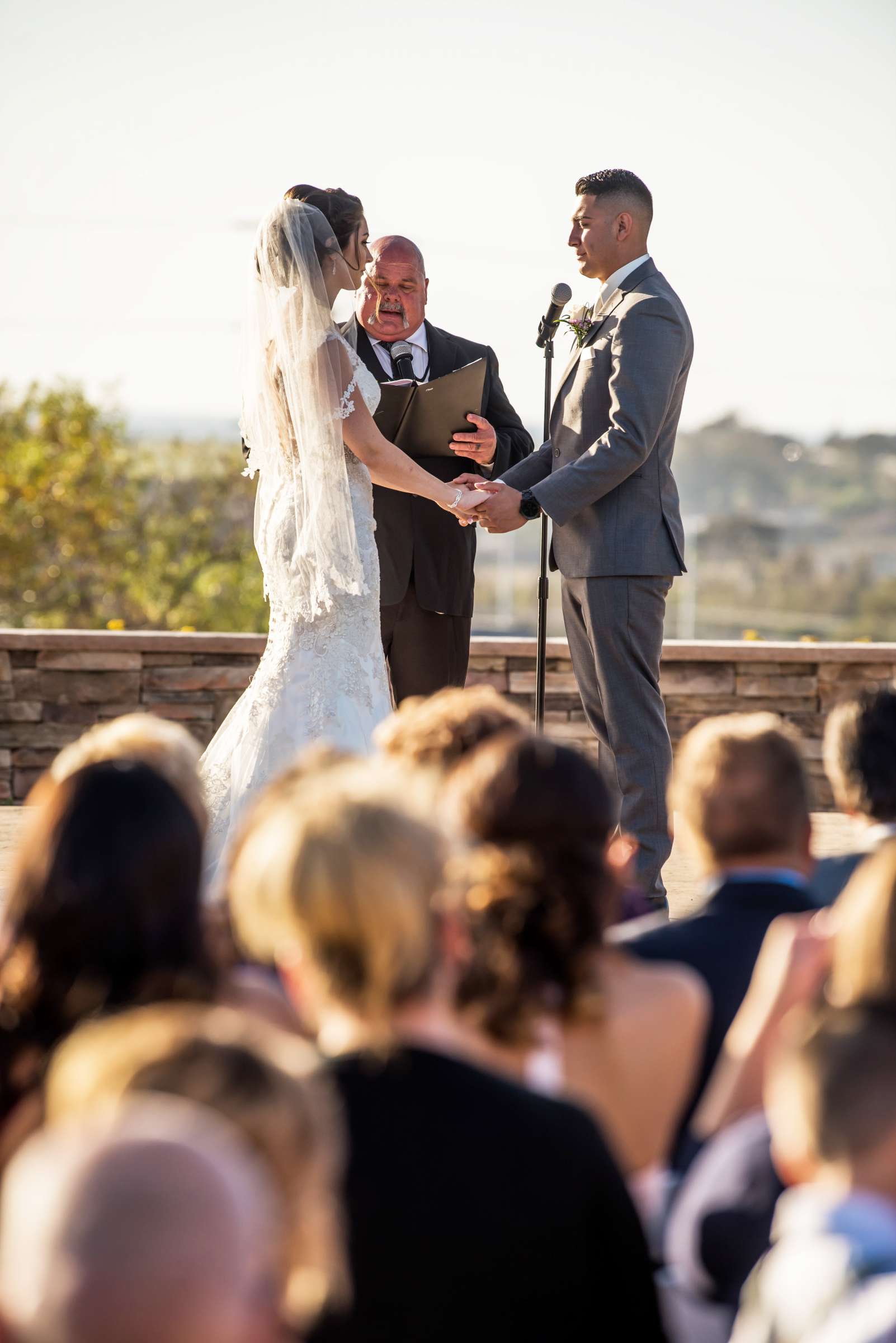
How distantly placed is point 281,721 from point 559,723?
344cm

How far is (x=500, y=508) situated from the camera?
202 inches

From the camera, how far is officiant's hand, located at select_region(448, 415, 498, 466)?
549 cm

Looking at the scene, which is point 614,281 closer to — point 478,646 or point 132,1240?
point 478,646

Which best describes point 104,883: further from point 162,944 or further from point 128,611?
point 128,611

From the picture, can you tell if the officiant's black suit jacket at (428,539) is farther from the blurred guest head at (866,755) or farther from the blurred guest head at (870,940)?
the blurred guest head at (870,940)

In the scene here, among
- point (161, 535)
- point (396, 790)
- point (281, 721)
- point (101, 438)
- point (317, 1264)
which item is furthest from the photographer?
point (161, 535)

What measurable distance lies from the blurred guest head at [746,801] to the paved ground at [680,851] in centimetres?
273

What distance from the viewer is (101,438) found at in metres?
15.5

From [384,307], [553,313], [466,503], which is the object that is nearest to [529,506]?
[466,503]

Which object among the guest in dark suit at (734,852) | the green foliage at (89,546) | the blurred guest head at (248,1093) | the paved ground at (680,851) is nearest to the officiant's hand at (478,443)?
the paved ground at (680,851)

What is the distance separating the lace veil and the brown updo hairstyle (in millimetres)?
2757

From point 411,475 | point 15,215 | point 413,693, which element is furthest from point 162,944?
point 15,215

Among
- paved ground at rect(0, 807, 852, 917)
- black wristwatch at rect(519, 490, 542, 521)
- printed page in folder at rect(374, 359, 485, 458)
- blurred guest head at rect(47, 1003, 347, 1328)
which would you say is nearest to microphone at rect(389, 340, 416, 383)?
printed page in folder at rect(374, 359, 485, 458)

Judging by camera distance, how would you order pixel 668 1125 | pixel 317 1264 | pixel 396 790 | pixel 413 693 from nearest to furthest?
1. pixel 317 1264
2. pixel 396 790
3. pixel 668 1125
4. pixel 413 693
